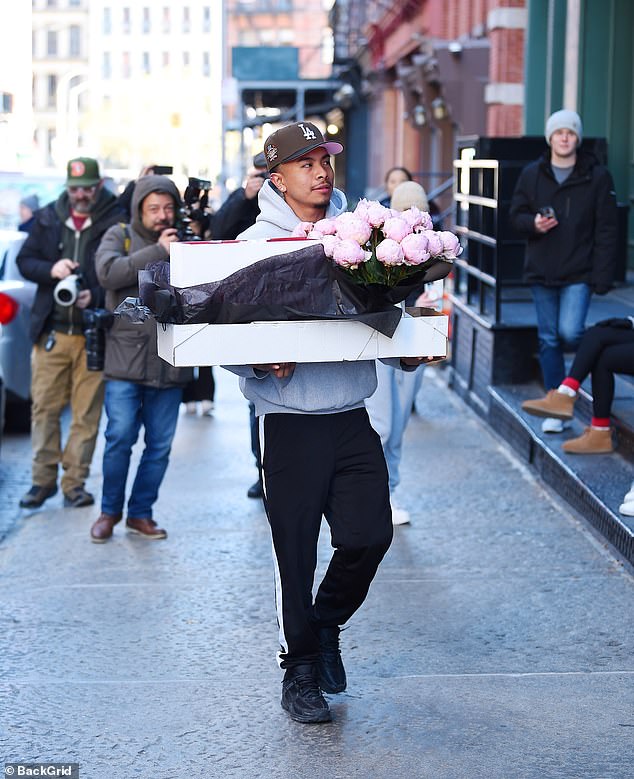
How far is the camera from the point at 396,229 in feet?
14.4

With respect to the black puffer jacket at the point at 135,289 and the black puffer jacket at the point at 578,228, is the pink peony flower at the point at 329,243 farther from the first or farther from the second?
the black puffer jacket at the point at 578,228

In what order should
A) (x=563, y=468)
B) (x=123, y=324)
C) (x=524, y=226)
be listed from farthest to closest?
(x=524, y=226) < (x=563, y=468) < (x=123, y=324)

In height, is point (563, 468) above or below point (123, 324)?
below

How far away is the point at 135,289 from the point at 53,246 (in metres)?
1.09

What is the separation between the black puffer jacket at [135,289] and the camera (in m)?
6.97

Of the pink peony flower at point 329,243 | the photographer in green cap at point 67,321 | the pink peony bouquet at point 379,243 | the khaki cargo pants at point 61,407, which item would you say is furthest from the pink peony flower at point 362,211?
the khaki cargo pants at point 61,407

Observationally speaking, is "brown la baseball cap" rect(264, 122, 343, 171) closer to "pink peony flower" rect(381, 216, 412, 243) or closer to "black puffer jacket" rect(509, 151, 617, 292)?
"pink peony flower" rect(381, 216, 412, 243)

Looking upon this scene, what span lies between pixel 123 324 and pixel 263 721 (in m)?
2.91

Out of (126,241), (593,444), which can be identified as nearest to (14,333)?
(126,241)

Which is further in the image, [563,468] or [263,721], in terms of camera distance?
[563,468]

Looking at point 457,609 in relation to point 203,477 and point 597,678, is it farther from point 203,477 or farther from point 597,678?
point 203,477

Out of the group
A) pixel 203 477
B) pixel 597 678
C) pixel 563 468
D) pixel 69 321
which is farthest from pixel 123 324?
pixel 597 678

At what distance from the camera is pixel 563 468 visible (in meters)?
7.75

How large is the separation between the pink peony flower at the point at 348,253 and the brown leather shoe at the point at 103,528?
10.9 ft
